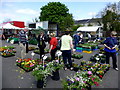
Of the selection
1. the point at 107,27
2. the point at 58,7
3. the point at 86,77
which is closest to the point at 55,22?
the point at 58,7

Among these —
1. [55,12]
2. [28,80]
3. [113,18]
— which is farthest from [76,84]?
[55,12]

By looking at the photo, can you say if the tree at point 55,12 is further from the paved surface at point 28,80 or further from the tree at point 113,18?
the paved surface at point 28,80

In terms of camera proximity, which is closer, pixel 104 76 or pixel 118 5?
pixel 104 76

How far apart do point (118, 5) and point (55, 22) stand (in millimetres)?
16211

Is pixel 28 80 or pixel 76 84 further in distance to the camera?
pixel 28 80

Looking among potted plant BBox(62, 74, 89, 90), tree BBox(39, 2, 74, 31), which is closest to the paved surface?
potted plant BBox(62, 74, 89, 90)

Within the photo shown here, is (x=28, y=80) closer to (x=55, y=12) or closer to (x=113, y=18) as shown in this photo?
(x=113, y=18)

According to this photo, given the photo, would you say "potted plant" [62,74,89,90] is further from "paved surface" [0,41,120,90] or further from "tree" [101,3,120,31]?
"tree" [101,3,120,31]

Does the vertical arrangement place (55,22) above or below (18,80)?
above

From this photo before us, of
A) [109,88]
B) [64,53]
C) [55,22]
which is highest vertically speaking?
[55,22]

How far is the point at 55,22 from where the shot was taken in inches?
1179

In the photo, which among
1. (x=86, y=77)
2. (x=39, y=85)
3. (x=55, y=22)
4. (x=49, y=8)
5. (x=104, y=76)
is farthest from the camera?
(x=49, y=8)

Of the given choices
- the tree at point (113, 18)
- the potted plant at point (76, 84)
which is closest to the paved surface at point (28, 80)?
the potted plant at point (76, 84)

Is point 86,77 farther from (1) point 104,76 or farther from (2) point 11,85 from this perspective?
(2) point 11,85
